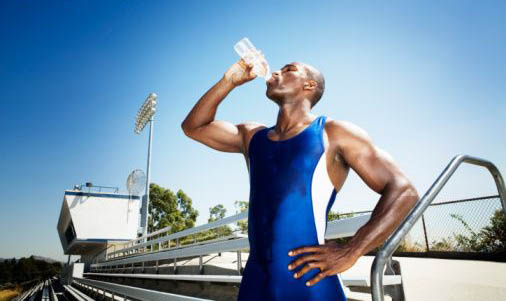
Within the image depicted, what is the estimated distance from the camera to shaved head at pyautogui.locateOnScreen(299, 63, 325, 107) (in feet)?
5.42

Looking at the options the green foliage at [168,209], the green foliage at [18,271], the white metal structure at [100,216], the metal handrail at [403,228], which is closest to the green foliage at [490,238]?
the metal handrail at [403,228]

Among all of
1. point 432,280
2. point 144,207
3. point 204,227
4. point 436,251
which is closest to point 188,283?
point 204,227

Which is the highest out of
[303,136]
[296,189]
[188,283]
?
[303,136]

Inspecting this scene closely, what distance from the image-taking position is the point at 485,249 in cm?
631

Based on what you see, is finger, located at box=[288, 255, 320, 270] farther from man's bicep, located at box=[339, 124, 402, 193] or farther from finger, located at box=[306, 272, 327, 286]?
man's bicep, located at box=[339, 124, 402, 193]

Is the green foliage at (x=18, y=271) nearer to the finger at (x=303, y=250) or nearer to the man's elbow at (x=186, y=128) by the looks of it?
the man's elbow at (x=186, y=128)

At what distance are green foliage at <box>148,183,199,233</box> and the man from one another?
3254 centimetres

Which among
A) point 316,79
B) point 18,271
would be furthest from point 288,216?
point 18,271

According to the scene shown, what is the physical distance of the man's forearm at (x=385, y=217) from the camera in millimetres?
1036

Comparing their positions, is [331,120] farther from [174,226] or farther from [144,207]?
[174,226]

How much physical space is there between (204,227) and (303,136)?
340 centimetres

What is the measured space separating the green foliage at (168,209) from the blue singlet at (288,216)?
3258 cm

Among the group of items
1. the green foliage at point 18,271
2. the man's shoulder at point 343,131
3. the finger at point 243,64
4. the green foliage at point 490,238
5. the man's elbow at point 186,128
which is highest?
the finger at point 243,64

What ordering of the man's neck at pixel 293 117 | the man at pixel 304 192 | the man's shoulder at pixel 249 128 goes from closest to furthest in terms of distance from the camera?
the man at pixel 304 192
the man's neck at pixel 293 117
the man's shoulder at pixel 249 128
